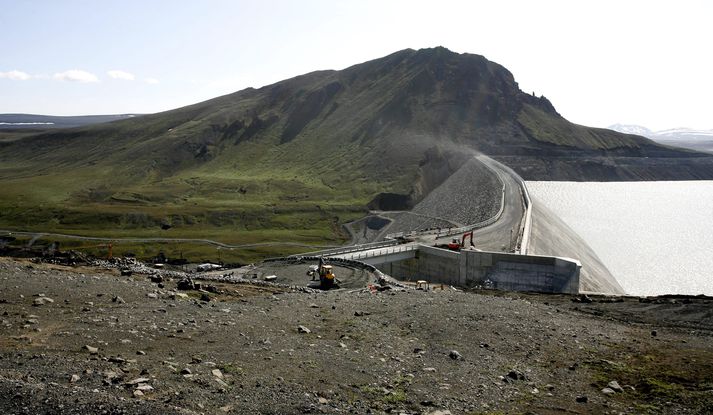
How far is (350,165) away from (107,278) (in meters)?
148

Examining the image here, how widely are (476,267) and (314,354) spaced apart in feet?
120

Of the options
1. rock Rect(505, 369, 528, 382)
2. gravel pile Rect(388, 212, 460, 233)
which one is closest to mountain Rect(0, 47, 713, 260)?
gravel pile Rect(388, 212, 460, 233)

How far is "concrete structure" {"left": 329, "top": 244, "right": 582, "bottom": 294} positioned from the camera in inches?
1962

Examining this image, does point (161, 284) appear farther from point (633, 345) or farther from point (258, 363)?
point (633, 345)

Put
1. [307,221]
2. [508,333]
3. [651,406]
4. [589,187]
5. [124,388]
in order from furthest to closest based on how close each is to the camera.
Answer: [589,187] → [307,221] → [508,333] → [651,406] → [124,388]

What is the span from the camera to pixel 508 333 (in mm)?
26156

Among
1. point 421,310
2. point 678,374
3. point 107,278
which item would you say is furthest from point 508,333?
point 107,278

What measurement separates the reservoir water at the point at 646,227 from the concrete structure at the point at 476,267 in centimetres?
2564

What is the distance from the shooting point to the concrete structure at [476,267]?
49.8 meters

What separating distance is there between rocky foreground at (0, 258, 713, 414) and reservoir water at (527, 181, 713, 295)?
47348mm

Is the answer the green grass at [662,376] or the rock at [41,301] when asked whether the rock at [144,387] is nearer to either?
the rock at [41,301]

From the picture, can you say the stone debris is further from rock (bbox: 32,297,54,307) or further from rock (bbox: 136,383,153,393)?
rock (bbox: 32,297,54,307)

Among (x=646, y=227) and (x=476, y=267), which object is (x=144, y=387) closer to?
(x=476, y=267)

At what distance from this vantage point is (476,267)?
179 feet
